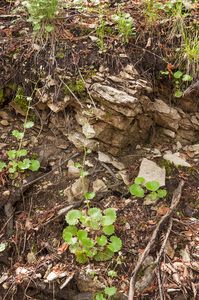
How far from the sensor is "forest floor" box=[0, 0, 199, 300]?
6.77ft

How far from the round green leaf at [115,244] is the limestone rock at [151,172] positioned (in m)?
0.76

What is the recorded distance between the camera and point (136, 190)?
238cm

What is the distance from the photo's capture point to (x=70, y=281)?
6.66 feet

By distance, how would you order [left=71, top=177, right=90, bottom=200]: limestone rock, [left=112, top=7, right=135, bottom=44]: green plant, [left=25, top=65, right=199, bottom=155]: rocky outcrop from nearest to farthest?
[left=71, top=177, right=90, bottom=200]: limestone rock → [left=25, top=65, right=199, bottom=155]: rocky outcrop → [left=112, top=7, right=135, bottom=44]: green plant

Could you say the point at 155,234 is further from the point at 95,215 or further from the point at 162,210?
the point at 95,215

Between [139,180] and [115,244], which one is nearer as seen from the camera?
[115,244]

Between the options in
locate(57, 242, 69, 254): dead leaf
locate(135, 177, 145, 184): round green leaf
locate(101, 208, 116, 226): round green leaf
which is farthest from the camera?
locate(135, 177, 145, 184): round green leaf

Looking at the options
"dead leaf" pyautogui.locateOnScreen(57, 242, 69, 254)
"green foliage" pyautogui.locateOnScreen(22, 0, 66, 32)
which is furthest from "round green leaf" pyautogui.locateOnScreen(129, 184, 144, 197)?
"green foliage" pyautogui.locateOnScreen(22, 0, 66, 32)

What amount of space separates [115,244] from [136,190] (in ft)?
2.06

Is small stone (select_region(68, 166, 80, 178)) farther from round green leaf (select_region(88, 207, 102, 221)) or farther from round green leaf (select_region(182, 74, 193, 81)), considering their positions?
round green leaf (select_region(182, 74, 193, 81))

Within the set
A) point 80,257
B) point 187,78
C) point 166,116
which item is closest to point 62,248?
point 80,257

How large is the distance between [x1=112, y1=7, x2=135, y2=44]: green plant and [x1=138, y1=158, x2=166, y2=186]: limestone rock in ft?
5.54

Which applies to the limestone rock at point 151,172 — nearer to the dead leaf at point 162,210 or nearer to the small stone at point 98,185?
the dead leaf at point 162,210

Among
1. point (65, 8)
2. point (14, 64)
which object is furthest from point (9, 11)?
point (14, 64)
